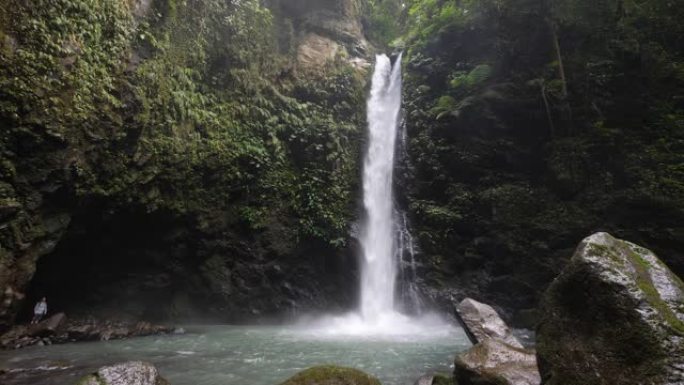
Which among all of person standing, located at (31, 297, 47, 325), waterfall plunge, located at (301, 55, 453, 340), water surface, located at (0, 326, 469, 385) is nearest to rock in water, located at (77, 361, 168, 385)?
water surface, located at (0, 326, 469, 385)

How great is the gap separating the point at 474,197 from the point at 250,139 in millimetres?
7803

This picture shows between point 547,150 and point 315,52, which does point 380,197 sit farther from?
point 315,52

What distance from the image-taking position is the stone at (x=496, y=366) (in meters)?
5.10

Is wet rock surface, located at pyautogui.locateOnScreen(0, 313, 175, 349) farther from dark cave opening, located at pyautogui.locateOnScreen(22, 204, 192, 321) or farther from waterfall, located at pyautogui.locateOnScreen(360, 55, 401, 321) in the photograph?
waterfall, located at pyautogui.locateOnScreen(360, 55, 401, 321)

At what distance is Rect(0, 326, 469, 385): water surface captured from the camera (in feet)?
21.9

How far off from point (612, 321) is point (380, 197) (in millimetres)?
11691

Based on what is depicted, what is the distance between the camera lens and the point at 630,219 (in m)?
11.5

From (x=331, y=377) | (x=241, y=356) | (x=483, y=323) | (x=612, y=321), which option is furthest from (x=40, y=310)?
(x=612, y=321)

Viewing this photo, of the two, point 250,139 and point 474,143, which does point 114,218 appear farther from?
point 474,143

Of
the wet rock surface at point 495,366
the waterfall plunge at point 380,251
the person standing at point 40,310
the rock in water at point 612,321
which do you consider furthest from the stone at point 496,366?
the person standing at point 40,310

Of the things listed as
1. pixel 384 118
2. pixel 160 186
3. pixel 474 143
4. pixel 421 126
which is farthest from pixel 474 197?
pixel 160 186

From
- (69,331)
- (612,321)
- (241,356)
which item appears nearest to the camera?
(612,321)

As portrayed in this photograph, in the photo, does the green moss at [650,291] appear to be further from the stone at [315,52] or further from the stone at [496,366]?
the stone at [315,52]

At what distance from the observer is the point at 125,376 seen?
4535 millimetres
